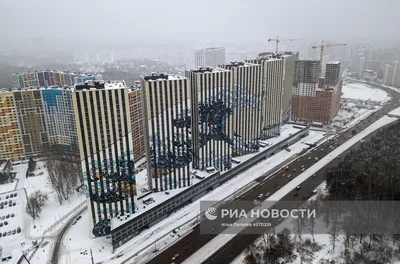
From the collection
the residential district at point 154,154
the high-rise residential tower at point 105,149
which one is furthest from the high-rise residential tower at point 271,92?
the high-rise residential tower at point 105,149

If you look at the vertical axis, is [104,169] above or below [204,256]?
above

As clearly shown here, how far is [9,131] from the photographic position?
68812 mm

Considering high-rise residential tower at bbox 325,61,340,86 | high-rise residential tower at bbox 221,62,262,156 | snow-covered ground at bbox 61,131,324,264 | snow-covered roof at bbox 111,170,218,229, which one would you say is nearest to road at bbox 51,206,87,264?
snow-covered ground at bbox 61,131,324,264

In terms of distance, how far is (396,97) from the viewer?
12575 cm

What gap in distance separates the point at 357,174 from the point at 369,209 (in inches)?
276

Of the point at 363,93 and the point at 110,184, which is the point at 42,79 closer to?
the point at 110,184

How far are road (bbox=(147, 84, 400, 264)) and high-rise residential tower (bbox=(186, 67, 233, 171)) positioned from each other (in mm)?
9187

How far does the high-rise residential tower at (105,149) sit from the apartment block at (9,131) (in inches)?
1632

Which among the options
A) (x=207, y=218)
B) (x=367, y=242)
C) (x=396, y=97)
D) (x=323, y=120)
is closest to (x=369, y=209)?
(x=367, y=242)

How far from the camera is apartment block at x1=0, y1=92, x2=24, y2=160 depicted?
221 feet

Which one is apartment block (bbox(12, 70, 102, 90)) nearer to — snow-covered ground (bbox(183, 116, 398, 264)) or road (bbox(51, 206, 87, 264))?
road (bbox(51, 206, 87, 264))

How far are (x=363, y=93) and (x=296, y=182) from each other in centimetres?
10569

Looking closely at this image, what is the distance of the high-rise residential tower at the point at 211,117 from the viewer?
52.3 metres

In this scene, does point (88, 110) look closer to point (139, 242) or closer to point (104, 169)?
point (104, 169)
